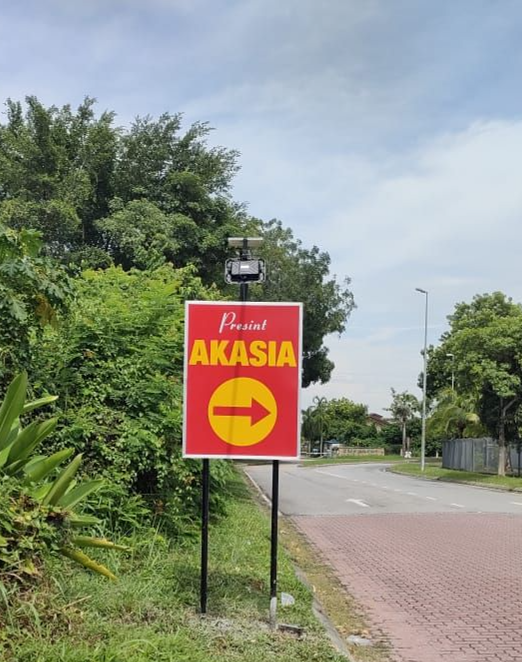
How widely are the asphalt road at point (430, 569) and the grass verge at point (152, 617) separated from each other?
1.04 meters

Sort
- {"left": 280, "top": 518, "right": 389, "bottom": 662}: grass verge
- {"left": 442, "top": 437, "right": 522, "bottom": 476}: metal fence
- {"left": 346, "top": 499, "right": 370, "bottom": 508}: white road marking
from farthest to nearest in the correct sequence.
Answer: {"left": 442, "top": 437, "right": 522, "bottom": 476}: metal fence → {"left": 346, "top": 499, "right": 370, "bottom": 508}: white road marking → {"left": 280, "top": 518, "right": 389, "bottom": 662}: grass verge

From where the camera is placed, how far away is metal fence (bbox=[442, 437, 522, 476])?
37.2 m

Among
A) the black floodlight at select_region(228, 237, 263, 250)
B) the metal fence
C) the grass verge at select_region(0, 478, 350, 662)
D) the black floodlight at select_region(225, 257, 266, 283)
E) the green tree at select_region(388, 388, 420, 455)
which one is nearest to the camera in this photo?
the grass verge at select_region(0, 478, 350, 662)

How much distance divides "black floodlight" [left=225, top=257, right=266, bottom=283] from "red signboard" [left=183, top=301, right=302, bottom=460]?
40 cm

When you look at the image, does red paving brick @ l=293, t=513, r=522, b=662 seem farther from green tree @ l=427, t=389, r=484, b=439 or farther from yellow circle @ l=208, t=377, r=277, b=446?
green tree @ l=427, t=389, r=484, b=439

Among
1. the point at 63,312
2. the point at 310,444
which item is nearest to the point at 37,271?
the point at 63,312

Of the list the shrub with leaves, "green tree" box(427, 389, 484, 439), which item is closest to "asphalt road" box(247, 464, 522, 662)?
the shrub with leaves

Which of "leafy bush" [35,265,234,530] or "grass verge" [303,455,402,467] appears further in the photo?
"grass verge" [303,455,402,467]

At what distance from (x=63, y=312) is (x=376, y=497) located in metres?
16.3

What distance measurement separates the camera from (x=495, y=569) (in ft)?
31.0

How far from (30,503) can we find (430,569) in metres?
6.14

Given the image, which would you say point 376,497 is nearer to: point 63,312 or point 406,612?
point 406,612

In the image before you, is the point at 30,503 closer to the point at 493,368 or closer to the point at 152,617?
the point at 152,617

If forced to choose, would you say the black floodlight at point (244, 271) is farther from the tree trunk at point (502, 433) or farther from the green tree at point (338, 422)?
the green tree at point (338, 422)
